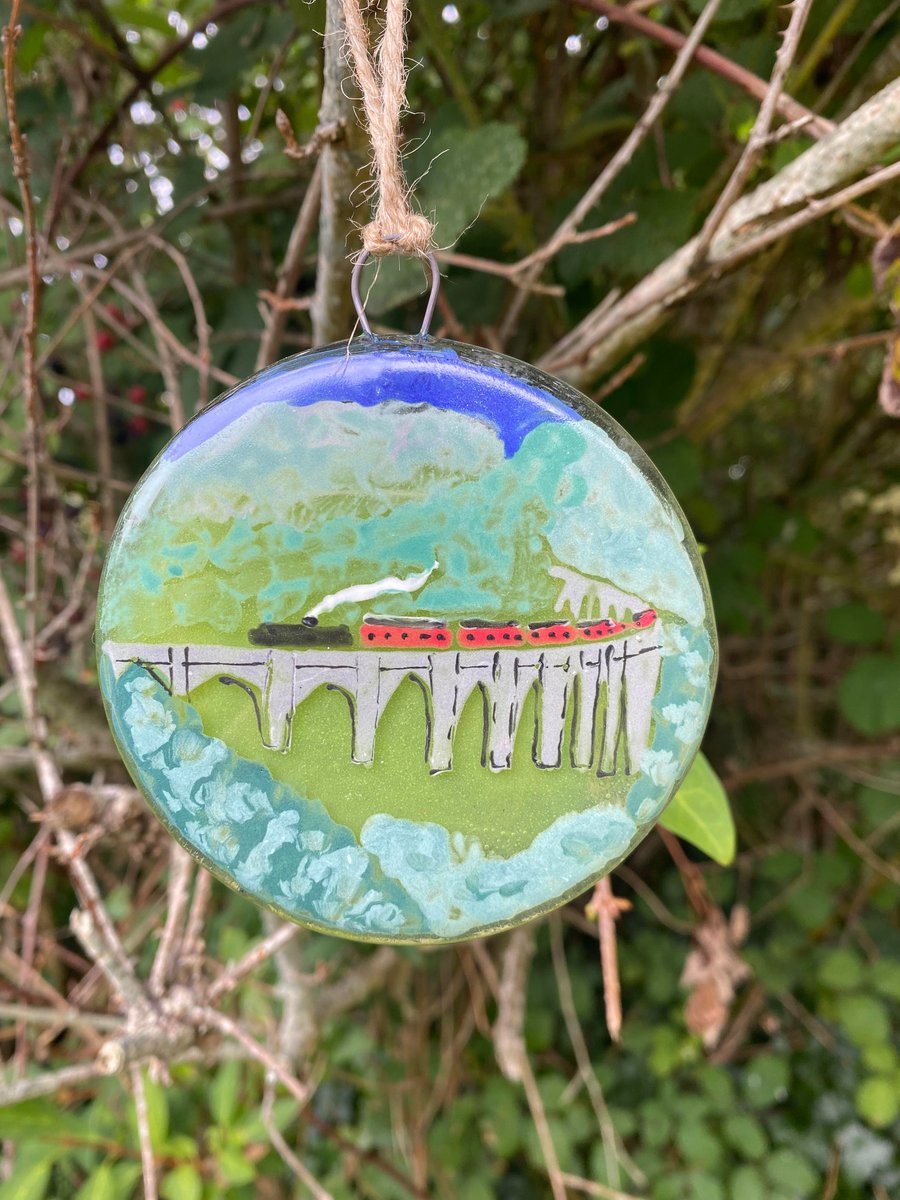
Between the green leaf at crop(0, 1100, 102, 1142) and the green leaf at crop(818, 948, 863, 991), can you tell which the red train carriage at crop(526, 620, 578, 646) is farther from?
the green leaf at crop(818, 948, 863, 991)

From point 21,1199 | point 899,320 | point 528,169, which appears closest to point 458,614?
point 899,320

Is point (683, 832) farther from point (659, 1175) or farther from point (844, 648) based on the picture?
point (844, 648)

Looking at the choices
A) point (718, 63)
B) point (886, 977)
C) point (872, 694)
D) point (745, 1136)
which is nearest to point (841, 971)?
point (886, 977)

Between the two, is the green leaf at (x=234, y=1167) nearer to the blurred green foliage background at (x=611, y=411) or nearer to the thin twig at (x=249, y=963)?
the blurred green foliage background at (x=611, y=411)

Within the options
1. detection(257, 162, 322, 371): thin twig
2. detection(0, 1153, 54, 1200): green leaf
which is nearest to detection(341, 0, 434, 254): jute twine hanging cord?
detection(257, 162, 322, 371): thin twig

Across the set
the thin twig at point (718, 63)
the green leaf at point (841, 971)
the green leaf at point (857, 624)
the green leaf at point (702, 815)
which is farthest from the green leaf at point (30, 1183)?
the green leaf at point (857, 624)
